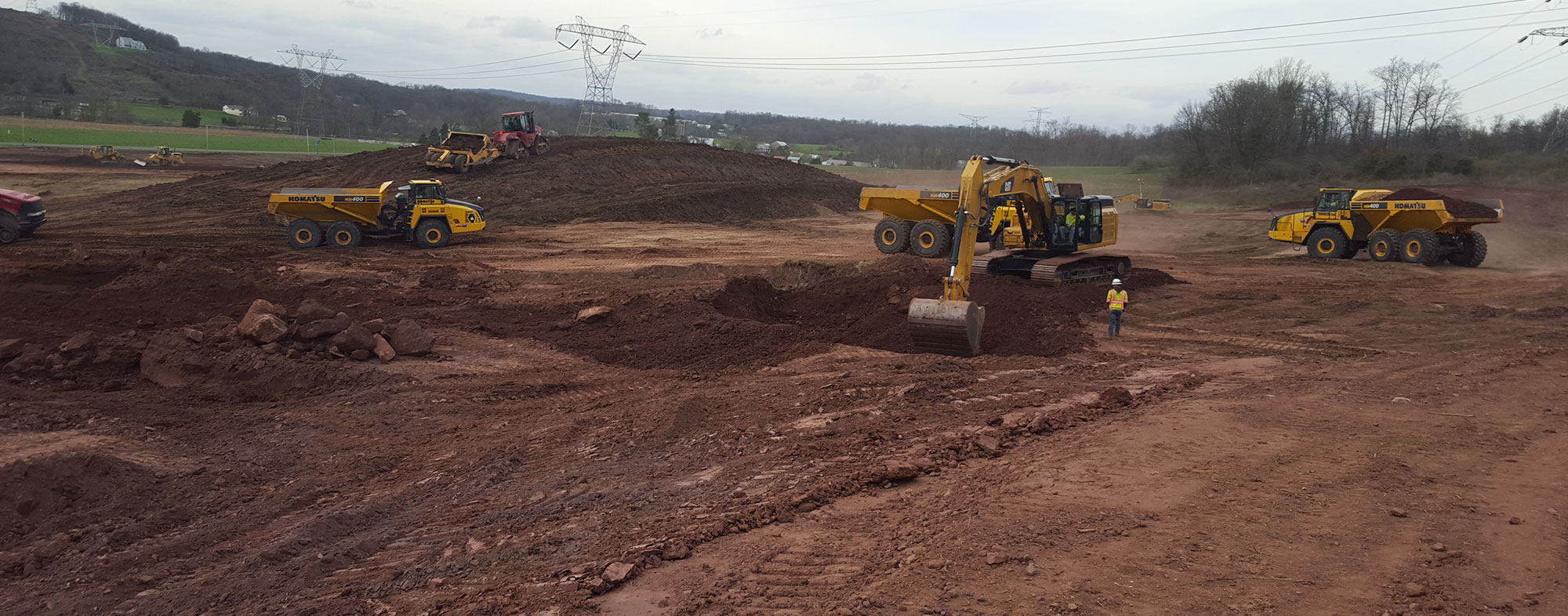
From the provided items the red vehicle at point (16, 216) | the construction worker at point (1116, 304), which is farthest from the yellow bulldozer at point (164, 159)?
the construction worker at point (1116, 304)

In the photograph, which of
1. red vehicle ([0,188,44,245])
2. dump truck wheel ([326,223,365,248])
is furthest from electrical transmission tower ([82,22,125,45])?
dump truck wheel ([326,223,365,248])

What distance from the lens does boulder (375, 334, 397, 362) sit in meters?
11.4

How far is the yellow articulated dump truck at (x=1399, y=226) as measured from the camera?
21656mm

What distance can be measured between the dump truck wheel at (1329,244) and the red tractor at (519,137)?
28322 mm

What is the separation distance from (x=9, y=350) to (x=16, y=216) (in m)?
15.1

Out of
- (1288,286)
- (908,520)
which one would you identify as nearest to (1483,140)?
(1288,286)

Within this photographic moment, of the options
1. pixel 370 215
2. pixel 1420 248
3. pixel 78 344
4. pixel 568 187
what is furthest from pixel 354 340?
pixel 568 187

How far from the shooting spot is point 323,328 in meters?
11.3

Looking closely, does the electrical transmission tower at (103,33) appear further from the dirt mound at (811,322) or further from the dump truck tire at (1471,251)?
the dump truck tire at (1471,251)

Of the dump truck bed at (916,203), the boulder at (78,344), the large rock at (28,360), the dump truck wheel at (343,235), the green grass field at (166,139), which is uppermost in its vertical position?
the green grass field at (166,139)

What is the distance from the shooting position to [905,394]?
384 inches

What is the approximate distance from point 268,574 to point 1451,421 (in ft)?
32.9

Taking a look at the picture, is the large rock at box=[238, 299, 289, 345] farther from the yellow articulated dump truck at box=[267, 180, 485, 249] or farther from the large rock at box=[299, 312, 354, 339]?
→ the yellow articulated dump truck at box=[267, 180, 485, 249]

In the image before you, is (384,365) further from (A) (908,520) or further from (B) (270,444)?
(A) (908,520)
